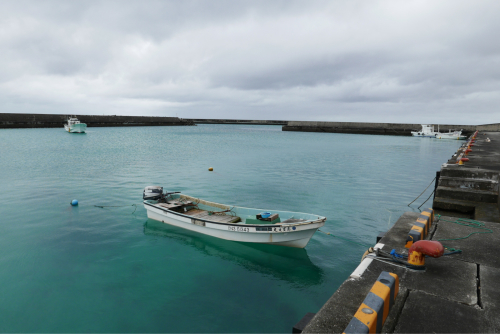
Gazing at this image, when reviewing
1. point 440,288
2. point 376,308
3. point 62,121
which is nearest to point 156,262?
point 376,308

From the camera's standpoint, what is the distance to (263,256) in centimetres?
1152

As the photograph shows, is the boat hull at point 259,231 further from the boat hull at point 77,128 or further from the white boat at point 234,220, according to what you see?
the boat hull at point 77,128

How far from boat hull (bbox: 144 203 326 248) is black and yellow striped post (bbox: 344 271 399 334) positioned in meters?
5.68

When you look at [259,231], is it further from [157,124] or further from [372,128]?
[157,124]

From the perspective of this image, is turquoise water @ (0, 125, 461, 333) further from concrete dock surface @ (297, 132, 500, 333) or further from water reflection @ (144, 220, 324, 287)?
concrete dock surface @ (297, 132, 500, 333)

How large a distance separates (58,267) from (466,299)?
12.2 metres

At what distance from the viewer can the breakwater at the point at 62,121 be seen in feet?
324

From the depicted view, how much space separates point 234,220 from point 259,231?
1910 mm

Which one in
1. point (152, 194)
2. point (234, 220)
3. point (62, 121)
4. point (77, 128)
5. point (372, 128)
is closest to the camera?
point (234, 220)

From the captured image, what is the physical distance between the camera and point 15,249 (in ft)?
39.2

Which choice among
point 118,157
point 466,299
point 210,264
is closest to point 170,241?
point 210,264

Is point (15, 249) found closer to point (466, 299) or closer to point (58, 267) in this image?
point (58, 267)

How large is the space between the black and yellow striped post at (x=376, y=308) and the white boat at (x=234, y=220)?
5629 mm

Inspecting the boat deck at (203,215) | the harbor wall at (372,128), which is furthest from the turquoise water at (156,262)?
the harbor wall at (372,128)
